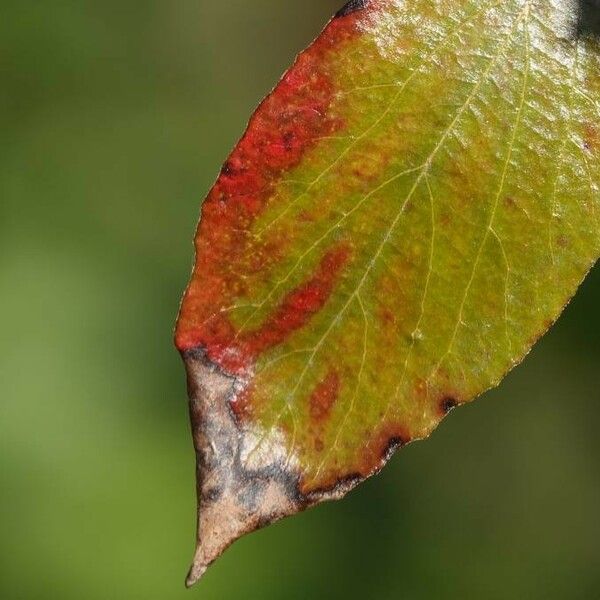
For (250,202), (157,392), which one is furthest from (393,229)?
(157,392)

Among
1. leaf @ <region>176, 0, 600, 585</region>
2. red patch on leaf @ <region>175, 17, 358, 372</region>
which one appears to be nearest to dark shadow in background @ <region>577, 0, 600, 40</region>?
leaf @ <region>176, 0, 600, 585</region>

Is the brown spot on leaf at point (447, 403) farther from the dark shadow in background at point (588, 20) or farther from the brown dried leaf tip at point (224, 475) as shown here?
the dark shadow in background at point (588, 20)

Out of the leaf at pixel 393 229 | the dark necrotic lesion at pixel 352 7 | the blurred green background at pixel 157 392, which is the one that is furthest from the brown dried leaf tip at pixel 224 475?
the blurred green background at pixel 157 392

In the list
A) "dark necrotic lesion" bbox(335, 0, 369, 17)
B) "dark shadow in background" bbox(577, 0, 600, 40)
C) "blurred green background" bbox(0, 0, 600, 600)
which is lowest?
"blurred green background" bbox(0, 0, 600, 600)

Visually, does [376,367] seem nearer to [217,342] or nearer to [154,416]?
[217,342]

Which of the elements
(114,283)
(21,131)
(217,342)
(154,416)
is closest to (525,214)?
(217,342)

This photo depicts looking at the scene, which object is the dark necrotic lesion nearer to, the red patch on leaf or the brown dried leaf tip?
the red patch on leaf

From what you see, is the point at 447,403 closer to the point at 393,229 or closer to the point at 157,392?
the point at 393,229
